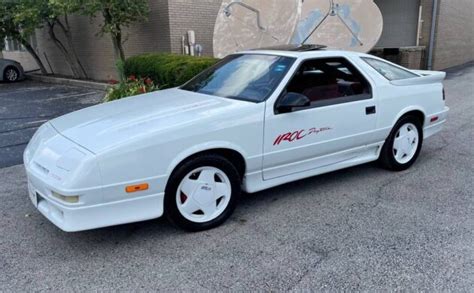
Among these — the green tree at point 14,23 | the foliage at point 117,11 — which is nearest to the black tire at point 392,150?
the foliage at point 117,11

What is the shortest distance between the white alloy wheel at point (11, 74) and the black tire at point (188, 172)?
1552 cm

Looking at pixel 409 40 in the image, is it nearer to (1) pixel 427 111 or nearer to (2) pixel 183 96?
(1) pixel 427 111

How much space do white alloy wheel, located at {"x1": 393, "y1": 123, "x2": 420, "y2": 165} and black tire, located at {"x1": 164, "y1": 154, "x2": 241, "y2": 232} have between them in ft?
7.57

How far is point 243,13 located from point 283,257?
744 centimetres

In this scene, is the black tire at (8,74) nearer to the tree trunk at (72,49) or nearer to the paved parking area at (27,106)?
the paved parking area at (27,106)

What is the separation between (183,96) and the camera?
4.36m

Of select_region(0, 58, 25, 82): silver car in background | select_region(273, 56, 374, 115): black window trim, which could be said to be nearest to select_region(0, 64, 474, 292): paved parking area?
select_region(273, 56, 374, 115): black window trim

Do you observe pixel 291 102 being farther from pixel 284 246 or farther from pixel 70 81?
pixel 70 81

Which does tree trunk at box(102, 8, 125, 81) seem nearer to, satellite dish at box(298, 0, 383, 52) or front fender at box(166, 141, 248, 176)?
satellite dish at box(298, 0, 383, 52)

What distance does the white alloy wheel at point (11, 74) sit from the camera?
53.5ft

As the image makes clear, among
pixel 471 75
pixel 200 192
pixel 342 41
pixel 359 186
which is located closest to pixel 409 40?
pixel 471 75

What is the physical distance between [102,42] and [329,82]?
1228cm

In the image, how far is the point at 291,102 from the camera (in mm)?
3893

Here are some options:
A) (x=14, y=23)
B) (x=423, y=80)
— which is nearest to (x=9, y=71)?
(x=14, y=23)
